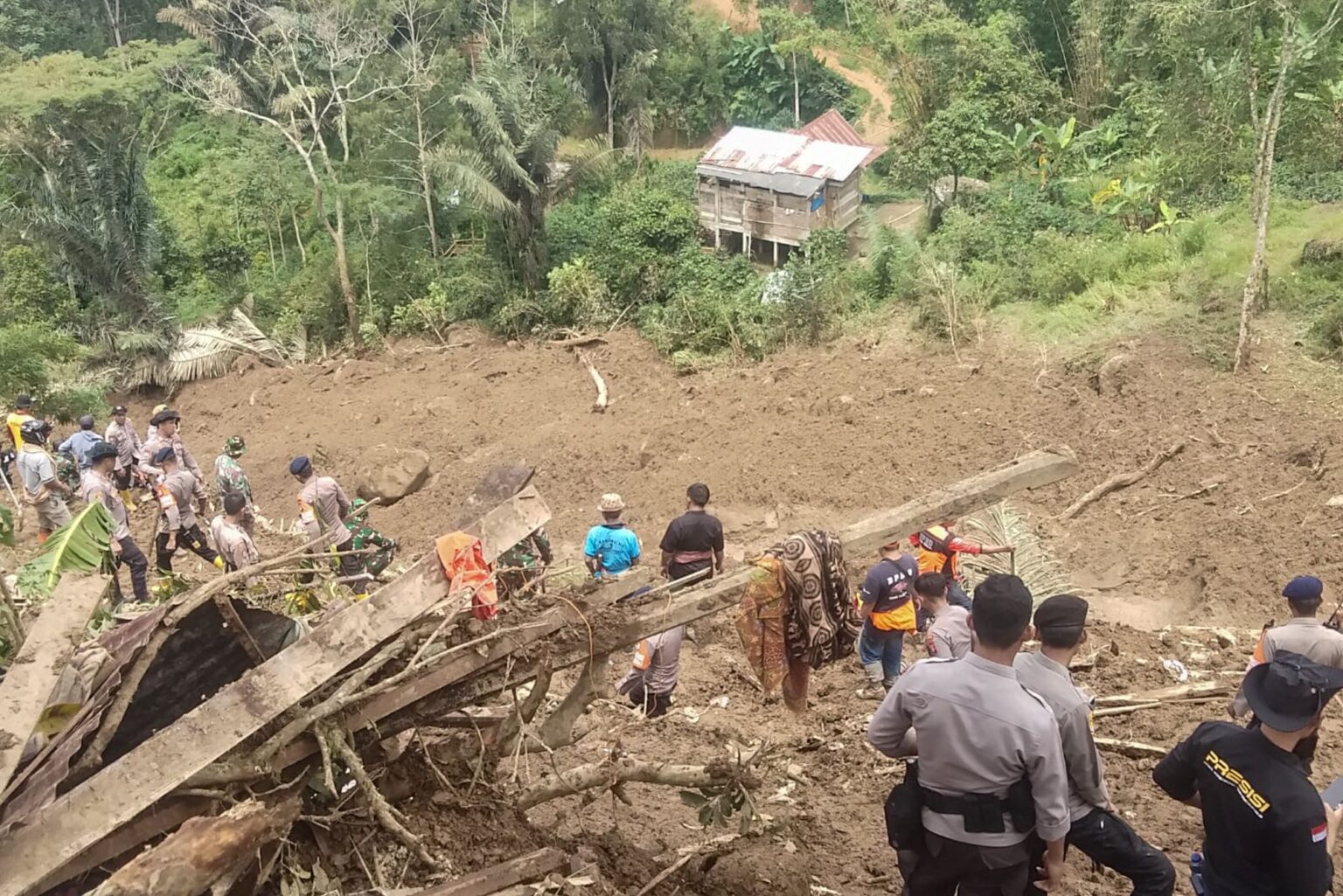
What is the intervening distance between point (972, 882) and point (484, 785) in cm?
198

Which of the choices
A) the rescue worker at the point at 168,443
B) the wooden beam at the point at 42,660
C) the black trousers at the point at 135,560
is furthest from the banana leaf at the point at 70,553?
the rescue worker at the point at 168,443

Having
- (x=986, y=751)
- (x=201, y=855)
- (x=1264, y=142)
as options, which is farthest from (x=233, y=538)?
(x=1264, y=142)

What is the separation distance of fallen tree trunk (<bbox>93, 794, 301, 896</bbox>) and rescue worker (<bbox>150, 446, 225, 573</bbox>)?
6474mm

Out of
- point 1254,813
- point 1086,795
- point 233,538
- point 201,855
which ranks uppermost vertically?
point 201,855

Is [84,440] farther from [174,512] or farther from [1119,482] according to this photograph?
[1119,482]

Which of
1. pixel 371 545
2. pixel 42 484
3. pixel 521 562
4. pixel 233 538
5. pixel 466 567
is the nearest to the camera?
pixel 466 567

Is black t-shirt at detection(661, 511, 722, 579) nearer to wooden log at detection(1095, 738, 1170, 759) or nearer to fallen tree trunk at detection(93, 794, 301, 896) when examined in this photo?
wooden log at detection(1095, 738, 1170, 759)

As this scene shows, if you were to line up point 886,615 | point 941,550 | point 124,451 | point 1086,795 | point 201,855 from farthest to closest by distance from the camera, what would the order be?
point 124,451 < point 941,550 < point 886,615 < point 1086,795 < point 201,855

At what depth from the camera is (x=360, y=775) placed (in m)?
3.61

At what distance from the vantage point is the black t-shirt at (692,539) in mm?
6613

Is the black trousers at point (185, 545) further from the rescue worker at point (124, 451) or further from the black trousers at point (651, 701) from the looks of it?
the black trousers at point (651, 701)

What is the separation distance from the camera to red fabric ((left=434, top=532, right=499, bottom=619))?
3.85 m

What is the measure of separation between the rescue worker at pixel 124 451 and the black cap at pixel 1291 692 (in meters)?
11.6

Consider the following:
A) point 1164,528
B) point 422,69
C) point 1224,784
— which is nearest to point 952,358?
point 1164,528
